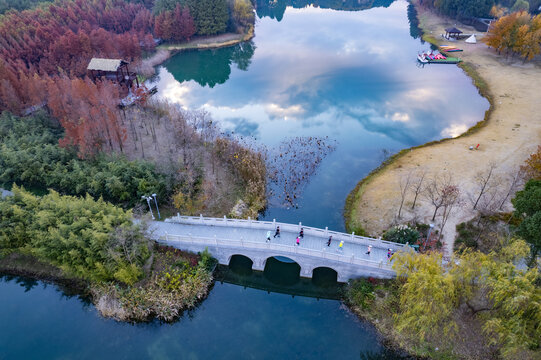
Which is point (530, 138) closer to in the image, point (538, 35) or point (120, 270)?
point (538, 35)

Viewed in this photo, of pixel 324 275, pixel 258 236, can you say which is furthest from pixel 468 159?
pixel 258 236

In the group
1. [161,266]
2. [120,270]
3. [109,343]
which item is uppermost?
[120,270]

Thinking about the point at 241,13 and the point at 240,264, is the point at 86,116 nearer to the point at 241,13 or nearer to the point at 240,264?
the point at 240,264

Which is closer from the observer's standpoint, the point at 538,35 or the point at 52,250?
the point at 52,250

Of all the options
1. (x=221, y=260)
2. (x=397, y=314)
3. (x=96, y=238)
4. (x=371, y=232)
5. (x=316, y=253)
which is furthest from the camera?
(x=371, y=232)

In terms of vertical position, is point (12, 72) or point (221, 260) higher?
point (12, 72)

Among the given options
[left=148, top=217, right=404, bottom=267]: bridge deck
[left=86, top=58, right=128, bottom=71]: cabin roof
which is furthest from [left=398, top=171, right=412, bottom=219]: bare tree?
[left=86, top=58, right=128, bottom=71]: cabin roof

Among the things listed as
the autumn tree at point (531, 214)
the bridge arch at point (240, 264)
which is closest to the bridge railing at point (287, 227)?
the bridge arch at point (240, 264)

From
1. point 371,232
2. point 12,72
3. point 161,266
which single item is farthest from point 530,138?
point 12,72
